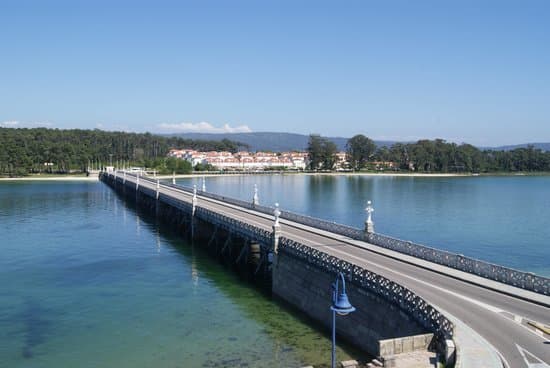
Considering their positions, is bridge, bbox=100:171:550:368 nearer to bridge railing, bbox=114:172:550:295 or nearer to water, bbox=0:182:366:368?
bridge railing, bbox=114:172:550:295

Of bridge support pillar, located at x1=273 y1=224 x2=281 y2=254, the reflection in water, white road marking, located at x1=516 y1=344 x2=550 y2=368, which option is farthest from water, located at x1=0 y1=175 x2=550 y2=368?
white road marking, located at x1=516 y1=344 x2=550 y2=368

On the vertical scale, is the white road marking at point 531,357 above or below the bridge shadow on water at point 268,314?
above

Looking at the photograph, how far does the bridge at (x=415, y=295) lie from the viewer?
2089 centimetres

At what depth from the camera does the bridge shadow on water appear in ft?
93.2

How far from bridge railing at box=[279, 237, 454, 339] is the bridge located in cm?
5

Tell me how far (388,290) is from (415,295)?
2.07 metres

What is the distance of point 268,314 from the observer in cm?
3638

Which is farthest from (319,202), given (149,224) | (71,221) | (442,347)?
(442,347)

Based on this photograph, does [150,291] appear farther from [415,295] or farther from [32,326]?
[415,295]

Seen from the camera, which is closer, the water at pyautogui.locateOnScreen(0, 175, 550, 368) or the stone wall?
the stone wall

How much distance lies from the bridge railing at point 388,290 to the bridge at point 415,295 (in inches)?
1.8

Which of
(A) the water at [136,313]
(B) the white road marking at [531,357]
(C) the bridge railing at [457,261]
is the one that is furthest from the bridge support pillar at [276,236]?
(B) the white road marking at [531,357]

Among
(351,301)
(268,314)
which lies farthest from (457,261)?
(268,314)

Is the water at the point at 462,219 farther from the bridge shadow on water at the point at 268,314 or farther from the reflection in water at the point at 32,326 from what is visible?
the reflection in water at the point at 32,326
